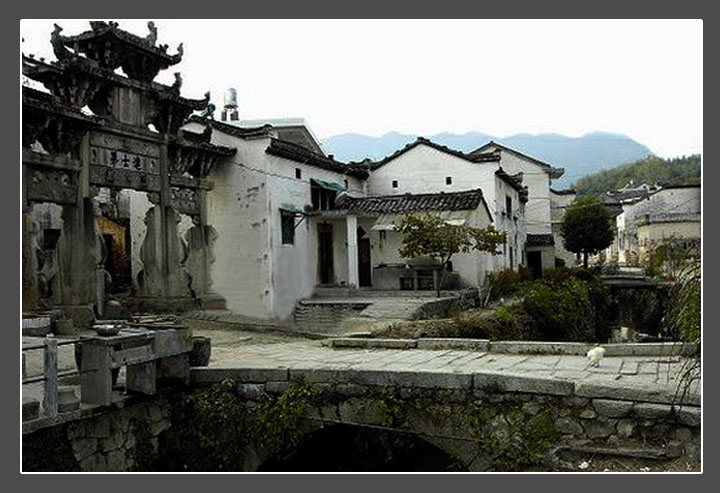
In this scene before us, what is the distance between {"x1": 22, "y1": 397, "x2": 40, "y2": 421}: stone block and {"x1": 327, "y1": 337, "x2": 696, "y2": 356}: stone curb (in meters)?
6.12

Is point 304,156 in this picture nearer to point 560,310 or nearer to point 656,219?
point 560,310

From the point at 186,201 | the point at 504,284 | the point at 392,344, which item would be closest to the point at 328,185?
the point at 186,201

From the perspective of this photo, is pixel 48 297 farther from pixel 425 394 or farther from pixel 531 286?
pixel 531 286

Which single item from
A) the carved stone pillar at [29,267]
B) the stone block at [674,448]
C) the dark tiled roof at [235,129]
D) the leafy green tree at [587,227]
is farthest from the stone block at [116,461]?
the leafy green tree at [587,227]

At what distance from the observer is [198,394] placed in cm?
920

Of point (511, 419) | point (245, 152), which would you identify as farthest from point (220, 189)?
point (511, 419)

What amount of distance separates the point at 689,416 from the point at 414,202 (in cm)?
1974

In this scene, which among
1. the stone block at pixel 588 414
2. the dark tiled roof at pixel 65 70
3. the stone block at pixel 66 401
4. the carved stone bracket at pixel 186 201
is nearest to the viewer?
the stone block at pixel 66 401

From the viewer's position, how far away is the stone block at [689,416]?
7.02 meters

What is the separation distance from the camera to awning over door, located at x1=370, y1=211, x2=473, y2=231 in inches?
990

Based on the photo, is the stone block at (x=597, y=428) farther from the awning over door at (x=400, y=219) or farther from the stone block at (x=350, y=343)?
the awning over door at (x=400, y=219)

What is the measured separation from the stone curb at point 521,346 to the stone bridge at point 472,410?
19 cm

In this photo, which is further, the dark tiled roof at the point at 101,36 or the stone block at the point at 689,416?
the dark tiled roof at the point at 101,36

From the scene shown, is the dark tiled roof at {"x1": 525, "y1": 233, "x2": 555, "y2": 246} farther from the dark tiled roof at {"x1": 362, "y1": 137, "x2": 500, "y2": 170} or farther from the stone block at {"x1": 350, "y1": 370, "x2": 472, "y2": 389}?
the stone block at {"x1": 350, "y1": 370, "x2": 472, "y2": 389}
